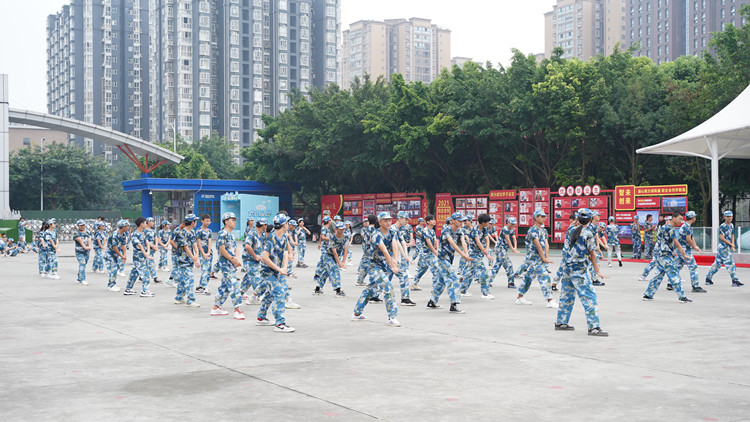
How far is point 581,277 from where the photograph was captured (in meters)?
10.3

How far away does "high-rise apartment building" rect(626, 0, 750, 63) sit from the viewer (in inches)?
4210

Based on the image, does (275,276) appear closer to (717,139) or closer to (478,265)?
(478,265)

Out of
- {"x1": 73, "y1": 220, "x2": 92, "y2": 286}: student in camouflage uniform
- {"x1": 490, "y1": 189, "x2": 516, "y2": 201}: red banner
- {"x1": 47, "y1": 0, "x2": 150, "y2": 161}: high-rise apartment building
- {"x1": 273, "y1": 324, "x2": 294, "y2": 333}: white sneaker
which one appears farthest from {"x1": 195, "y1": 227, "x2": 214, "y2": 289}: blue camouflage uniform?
{"x1": 47, "y1": 0, "x2": 150, "y2": 161}: high-rise apartment building

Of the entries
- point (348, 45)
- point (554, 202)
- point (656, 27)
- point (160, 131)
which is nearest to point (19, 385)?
point (554, 202)

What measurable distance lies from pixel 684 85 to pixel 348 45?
141 meters

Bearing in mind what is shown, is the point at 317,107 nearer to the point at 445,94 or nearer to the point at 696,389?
the point at 445,94

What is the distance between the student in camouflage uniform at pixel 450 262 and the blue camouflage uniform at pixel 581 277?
2470 millimetres

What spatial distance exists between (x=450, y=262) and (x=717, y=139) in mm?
18007

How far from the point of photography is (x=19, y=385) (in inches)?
283

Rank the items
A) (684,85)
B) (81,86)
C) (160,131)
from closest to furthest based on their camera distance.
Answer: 1. (684,85)
2. (160,131)
3. (81,86)

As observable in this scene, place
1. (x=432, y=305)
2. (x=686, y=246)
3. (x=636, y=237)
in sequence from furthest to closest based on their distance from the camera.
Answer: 1. (x=636, y=237)
2. (x=686, y=246)
3. (x=432, y=305)

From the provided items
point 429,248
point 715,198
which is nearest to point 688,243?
point 429,248

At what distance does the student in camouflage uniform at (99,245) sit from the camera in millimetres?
21016

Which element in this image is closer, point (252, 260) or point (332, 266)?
point (252, 260)
